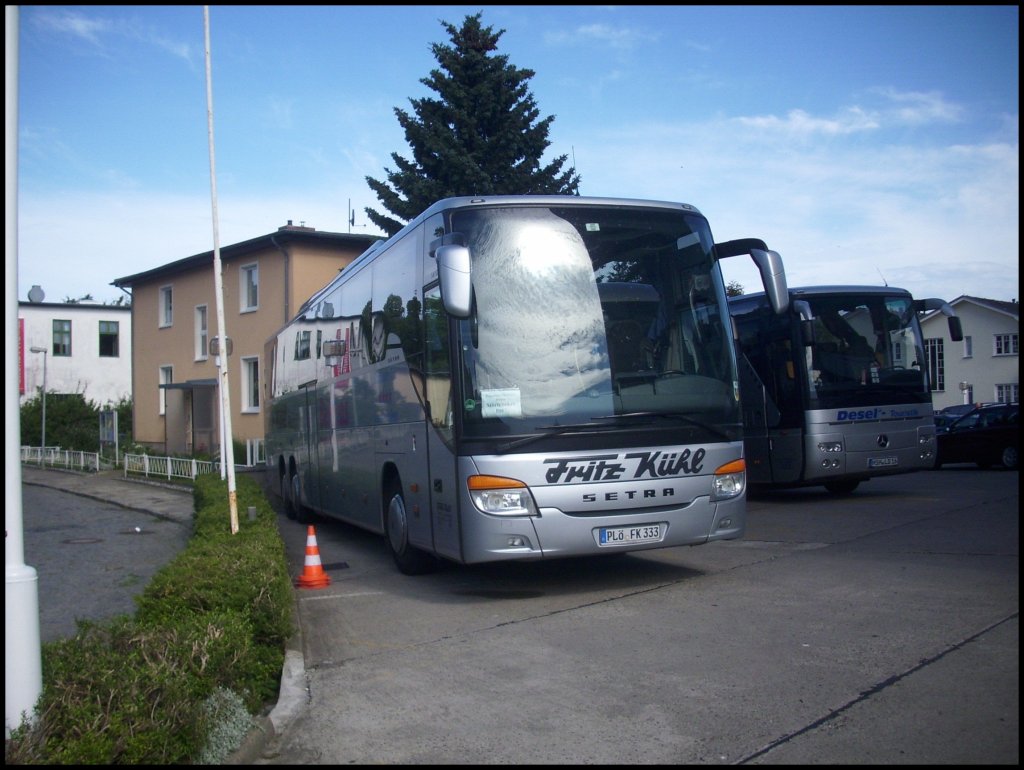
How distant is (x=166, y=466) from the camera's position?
28125 mm

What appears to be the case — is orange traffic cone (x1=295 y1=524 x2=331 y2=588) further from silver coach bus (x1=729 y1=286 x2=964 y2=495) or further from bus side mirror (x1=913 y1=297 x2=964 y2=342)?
bus side mirror (x1=913 y1=297 x2=964 y2=342)

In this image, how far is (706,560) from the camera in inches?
415

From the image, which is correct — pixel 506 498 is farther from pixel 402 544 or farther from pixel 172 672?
pixel 172 672

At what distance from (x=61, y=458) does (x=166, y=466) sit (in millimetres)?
10755

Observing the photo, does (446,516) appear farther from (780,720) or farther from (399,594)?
(780,720)

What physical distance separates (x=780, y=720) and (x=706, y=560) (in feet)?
17.9

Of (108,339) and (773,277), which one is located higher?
(108,339)

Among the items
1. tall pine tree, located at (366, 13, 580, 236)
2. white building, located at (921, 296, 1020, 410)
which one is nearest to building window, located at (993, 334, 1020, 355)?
white building, located at (921, 296, 1020, 410)

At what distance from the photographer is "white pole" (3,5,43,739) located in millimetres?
4652

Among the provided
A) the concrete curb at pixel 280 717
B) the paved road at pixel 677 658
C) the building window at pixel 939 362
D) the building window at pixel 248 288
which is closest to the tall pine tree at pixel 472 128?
the building window at pixel 248 288

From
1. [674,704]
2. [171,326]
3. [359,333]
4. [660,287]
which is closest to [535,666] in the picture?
[674,704]

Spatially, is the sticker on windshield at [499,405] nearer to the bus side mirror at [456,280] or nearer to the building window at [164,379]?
the bus side mirror at [456,280]

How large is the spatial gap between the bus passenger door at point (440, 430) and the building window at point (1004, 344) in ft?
149

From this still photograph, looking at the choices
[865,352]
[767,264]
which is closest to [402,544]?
[767,264]
